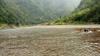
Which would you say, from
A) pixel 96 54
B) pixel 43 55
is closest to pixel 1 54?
pixel 43 55

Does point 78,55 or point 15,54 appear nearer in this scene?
point 78,55

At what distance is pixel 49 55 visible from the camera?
123 ft

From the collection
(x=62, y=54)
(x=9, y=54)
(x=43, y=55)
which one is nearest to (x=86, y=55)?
(x=62, y=54)

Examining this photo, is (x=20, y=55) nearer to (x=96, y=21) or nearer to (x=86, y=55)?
(x=86, y=55)

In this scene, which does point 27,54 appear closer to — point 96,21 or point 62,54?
point 62,54

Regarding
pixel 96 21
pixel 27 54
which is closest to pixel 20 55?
pixel 27 54

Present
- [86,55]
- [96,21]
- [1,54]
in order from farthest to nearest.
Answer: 1. [96,21]
2. [1,54]
3. [86,55]

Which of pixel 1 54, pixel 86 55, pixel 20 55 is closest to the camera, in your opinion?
pixel 86 55

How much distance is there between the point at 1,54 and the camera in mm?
42031

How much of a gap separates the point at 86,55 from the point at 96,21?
16614 cm

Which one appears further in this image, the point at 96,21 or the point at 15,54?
the point at 96,21

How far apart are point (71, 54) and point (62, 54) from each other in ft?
4.82

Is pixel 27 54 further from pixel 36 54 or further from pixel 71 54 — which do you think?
pixel 71 54

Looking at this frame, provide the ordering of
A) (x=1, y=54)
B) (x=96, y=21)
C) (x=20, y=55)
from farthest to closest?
(x=96, y=21), (x=1, y=54), (x=20, y=55)
